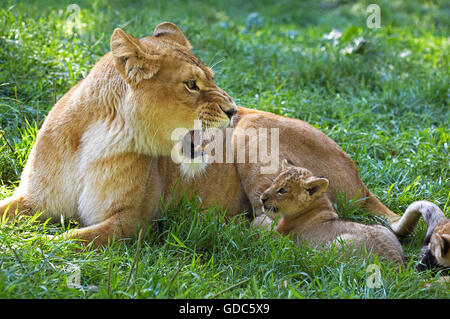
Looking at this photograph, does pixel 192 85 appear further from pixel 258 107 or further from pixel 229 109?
pixel 258 107

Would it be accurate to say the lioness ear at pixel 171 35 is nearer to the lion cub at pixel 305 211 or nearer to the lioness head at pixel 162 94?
the lioness head at pixel 162 94

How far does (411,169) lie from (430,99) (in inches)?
63.4

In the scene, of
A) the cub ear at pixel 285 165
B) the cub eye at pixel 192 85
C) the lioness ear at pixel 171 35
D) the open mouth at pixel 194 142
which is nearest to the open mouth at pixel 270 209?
the cub ear at pixel 285 165

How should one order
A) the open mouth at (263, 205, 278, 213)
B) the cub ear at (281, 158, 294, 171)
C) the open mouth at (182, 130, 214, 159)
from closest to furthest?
the open mouth at (182, 130, 214, 159), the open mouth at (263, 205, 278, 213), the cub ear at (281, 158, 294, 171)

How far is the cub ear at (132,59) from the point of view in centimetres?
338

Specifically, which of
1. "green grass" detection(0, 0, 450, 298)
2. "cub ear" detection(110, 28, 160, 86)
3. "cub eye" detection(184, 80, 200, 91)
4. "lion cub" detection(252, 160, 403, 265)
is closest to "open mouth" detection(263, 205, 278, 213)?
"lion cub" detection(252, 160, 403, 265)

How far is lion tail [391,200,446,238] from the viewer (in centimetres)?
401

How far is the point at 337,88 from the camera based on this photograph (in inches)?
265

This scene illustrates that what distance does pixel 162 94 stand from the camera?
3496 mm

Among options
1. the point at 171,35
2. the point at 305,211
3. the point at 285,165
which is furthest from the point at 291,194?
the point at 171,35

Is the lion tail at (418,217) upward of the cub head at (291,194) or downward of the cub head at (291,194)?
downward

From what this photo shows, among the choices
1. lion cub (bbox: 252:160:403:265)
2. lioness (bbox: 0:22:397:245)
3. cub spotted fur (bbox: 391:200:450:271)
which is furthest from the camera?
lion cub (bbox: 252:160:403:265)

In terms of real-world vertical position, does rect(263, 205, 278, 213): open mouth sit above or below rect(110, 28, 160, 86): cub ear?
below

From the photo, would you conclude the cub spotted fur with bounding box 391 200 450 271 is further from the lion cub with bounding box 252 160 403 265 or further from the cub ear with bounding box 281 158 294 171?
the cub ear with bounding box 281 158 294 171
